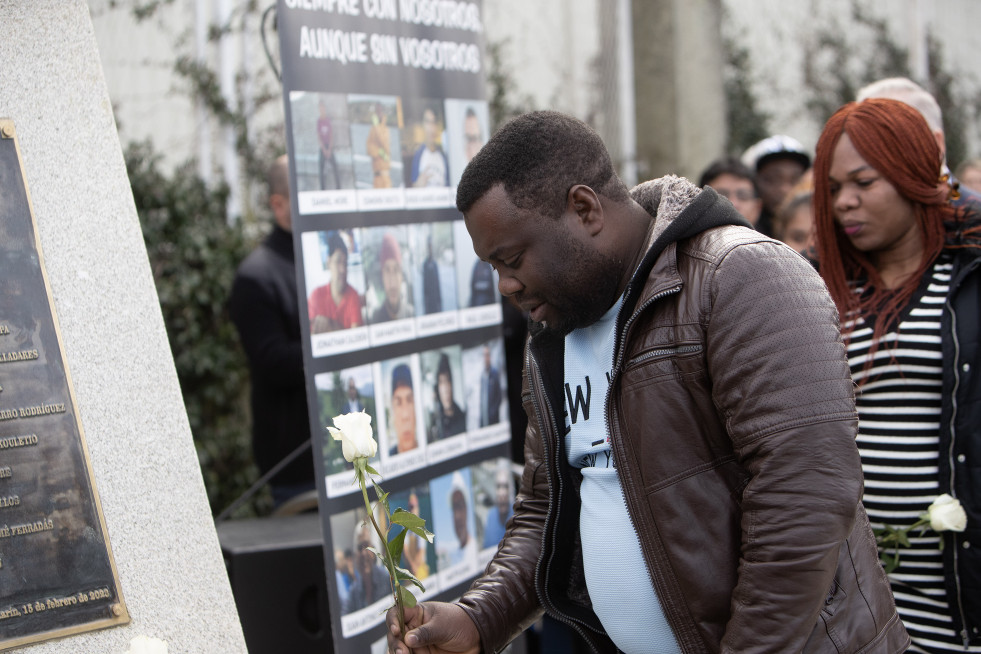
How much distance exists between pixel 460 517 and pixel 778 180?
9.77 feet

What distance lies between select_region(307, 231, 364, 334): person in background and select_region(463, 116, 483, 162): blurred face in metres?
0.67

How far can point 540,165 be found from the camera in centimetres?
179

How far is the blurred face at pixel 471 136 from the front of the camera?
10.1 ft

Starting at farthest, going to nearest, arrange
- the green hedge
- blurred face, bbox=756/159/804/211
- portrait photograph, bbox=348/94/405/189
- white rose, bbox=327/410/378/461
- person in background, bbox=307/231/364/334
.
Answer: the green hedge
blurred face, bbox=756/159/804/211
portrait photograph, bbox=348/94/405/189
person in background, bbox=307/231/364/334
white rose, bbox=327/410/378/461

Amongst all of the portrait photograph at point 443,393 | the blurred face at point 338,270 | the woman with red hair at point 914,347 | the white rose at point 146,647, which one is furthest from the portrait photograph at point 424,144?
the white rose at point 146,647

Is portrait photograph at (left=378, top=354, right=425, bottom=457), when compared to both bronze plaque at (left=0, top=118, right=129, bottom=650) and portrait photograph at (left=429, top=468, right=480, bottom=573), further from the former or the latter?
bronze plaque at (left=0, top=118, right=129, bottom=650)

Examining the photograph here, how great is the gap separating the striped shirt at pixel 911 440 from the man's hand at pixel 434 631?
3.73 ft

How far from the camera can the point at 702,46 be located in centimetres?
672

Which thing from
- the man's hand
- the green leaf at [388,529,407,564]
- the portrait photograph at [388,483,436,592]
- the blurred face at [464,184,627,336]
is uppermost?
the blurred face at [464,184,627,336]

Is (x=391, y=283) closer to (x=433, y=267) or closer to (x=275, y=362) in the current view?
(x=433, y=267)

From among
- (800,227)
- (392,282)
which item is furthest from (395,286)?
(800,227)

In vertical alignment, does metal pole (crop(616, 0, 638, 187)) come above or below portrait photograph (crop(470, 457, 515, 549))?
above

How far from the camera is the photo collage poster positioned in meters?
2.54

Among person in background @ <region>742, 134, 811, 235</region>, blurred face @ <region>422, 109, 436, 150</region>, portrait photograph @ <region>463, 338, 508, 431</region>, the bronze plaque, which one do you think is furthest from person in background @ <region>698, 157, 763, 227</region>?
the bronze plaque
